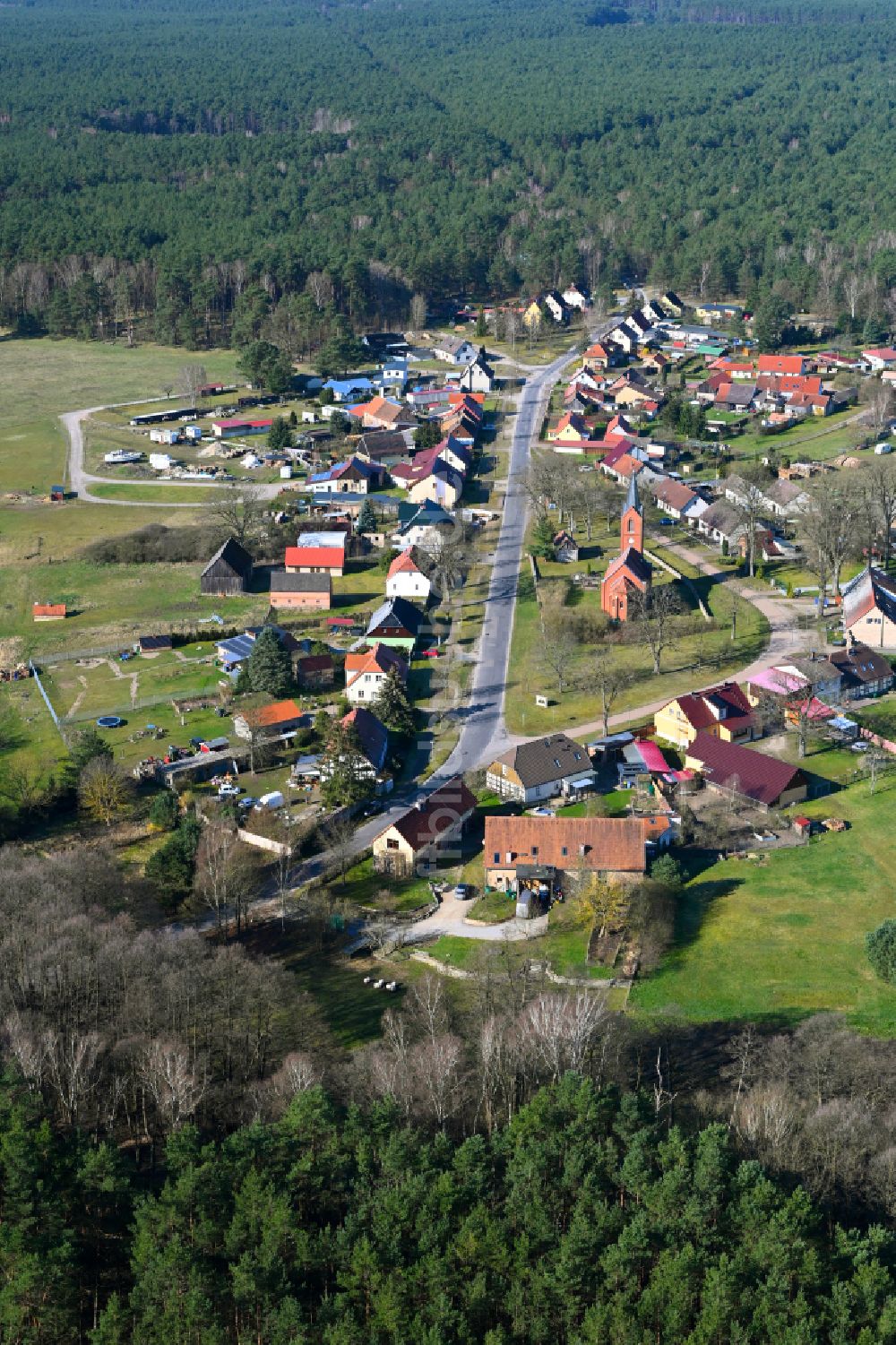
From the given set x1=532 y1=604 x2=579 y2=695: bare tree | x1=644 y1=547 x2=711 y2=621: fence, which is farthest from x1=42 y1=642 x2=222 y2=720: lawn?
x1=644 y1=547 x2=711 y2=621: fence

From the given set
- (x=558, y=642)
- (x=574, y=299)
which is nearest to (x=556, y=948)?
(x=558, y=642)

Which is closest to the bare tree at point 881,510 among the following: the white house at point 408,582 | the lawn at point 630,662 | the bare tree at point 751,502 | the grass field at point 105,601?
the bare tree at point 751,502

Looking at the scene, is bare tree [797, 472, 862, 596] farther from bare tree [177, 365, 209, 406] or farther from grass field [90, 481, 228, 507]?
bare tree [177, 365, 209, 406]

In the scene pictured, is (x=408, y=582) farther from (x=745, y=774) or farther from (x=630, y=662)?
(x=745, y=774)

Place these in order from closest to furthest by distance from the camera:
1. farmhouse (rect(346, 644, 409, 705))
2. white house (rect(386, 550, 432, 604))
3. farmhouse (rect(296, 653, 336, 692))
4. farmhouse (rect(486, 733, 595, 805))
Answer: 1. farmhouse (rect(486, 733, 595, 805))
2. farmhouse (rect(346, 644, 409, 705))
3. farmhouse (rect(296, 653, 336, 692))
4. white house (rect(386, 550, 432, 604))

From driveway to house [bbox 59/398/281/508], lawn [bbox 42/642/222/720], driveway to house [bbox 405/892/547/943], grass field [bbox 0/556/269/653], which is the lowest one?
driveway to house [bbox 59/398/281/508]
